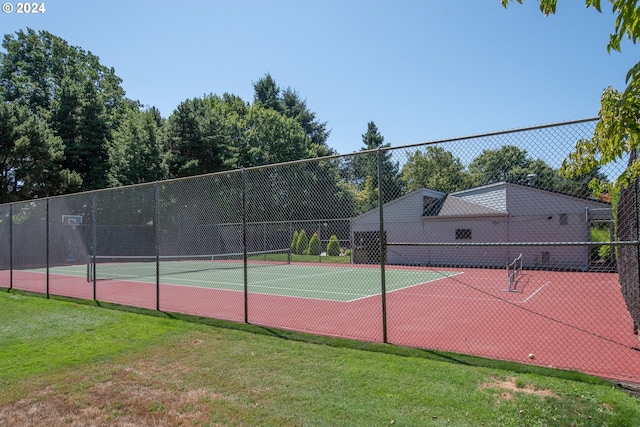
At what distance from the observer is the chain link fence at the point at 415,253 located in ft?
18.6

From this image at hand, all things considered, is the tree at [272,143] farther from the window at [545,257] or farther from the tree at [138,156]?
the window at [545,257]

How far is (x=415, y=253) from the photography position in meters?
15.6

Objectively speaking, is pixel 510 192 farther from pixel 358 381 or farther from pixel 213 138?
pixel 213 138

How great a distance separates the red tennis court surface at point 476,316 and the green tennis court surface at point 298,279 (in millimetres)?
825

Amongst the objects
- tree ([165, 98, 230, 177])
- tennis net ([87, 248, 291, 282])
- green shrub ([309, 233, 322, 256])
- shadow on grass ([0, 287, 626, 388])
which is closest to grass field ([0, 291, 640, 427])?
shadow on grass ([0, 287, 626, 388])

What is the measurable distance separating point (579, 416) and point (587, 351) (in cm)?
275

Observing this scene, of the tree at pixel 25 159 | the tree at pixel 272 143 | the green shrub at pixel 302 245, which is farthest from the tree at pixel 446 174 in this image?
the tree at pixel 272 143

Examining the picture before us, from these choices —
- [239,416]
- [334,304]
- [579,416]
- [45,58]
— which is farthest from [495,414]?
[45,58]

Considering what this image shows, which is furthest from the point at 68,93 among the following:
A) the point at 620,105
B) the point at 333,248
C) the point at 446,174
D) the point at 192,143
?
the point at 620,105

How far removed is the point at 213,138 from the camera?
107 ft

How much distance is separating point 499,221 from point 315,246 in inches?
279

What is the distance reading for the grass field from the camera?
3.68m

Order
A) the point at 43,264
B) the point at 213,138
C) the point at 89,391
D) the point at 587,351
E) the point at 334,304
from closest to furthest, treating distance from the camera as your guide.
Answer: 1. the point at 89,391
2. the point at 587,351
3. the point at 334,304
4. the point at 43,264
5. the point at 213,138

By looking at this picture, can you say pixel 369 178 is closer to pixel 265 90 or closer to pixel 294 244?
pixel 294 244
